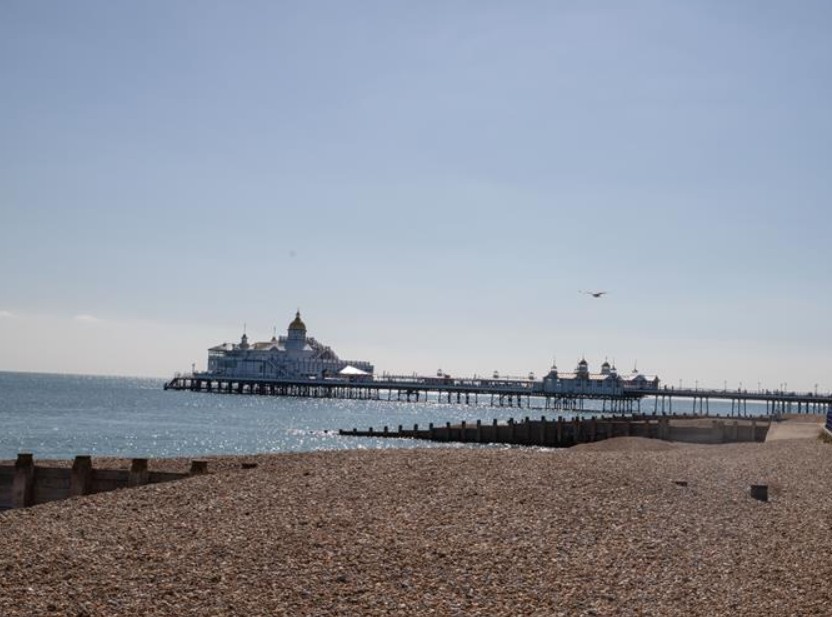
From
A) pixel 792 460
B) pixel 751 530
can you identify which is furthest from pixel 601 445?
pixel 751 530

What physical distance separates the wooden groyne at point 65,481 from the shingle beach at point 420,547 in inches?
44.5

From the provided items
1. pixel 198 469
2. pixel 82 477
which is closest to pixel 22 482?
pixel 82 477

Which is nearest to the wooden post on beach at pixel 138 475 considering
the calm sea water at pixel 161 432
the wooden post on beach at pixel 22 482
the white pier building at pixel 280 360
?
the wooden post on beach at pixel 22 482

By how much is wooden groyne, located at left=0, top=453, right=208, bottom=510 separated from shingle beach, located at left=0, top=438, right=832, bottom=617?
1.13m

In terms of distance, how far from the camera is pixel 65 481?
18297 mm

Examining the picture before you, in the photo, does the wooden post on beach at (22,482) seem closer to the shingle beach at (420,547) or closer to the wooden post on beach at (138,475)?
the wooden post on beach at (138,475)

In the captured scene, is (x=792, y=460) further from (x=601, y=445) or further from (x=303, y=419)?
(x=303, y=419)

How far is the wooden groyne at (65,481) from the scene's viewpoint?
18.0 meters

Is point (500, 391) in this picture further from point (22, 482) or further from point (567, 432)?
point (22, 482)

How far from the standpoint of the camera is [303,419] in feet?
305

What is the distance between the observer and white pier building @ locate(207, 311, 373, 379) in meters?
157

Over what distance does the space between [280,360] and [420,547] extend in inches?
5832

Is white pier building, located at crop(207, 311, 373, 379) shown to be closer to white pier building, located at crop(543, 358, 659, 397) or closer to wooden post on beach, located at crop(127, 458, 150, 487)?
white pier building, located at crop(543, 358, 659, 397)

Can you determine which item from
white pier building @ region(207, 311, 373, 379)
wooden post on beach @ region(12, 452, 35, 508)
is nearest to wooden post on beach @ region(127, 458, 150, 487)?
wooden post on beach @ region(12, 452, 35, 508)
